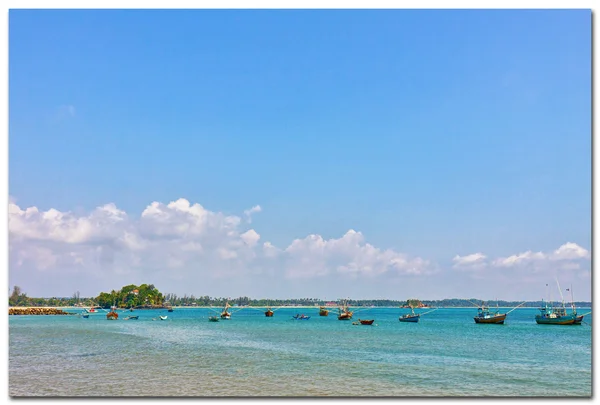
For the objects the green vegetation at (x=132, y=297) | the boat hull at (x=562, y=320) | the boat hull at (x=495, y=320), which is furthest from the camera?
the green vegetation at (x=132, y=297)

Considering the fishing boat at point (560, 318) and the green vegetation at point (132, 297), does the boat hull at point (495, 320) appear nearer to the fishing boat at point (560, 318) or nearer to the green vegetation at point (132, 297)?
the fishing boat at point (560, 318)

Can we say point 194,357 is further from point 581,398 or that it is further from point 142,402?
point 581,398

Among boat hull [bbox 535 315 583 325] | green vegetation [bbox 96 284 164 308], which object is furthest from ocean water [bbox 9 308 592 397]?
green vegetation [bbox 96 284 164 308]

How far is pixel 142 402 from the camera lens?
47.2ft

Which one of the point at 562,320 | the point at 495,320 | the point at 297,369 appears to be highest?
the point at 297,369

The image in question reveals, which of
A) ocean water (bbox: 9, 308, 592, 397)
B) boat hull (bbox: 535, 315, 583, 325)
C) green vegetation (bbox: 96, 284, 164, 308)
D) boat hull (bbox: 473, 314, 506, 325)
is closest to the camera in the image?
ocean water (bbox: 9, 308, 592, 397)

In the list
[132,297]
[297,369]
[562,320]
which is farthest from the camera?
[132,297]

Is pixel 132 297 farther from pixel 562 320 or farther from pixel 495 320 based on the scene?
pixel 562 320

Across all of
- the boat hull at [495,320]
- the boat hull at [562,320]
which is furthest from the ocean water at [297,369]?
the boat hull at [495,320]

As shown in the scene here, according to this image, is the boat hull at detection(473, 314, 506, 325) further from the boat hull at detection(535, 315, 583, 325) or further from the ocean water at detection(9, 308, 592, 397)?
the ocean water at detection(9, 308, 592, 397)

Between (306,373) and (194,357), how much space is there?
7908 mm

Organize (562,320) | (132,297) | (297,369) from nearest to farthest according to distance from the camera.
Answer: (297,369) → (562,320) → (132,297)

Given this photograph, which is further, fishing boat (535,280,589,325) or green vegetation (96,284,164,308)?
green vegetation (96,284,164,308)

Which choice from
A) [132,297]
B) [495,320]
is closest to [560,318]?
[495,320]
